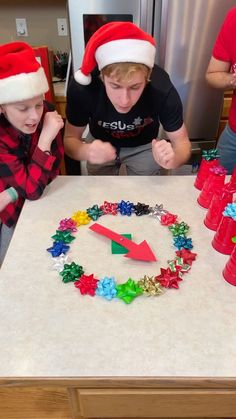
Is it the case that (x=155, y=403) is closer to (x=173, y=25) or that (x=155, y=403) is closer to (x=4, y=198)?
(x=4, y=198)

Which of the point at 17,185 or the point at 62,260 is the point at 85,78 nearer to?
the point at 17,185

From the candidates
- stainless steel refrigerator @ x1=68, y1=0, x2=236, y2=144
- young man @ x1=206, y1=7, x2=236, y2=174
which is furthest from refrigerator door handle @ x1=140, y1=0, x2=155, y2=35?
young man @ x1=206, y1=7, x2=236, y2=174

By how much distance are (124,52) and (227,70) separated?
2.09 feet

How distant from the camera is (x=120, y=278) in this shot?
80cm

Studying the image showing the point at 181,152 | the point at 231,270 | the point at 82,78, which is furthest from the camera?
the point at 181,152

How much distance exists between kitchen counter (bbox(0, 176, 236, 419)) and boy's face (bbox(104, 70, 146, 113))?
449mm

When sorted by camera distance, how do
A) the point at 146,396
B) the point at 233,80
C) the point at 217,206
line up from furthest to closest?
the point at 233,80 → the point at 217,206 → the point at 146,396

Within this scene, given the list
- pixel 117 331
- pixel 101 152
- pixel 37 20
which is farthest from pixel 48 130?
pixel 37 20

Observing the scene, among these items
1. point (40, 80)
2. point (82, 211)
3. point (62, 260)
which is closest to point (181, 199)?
point (82, 211)

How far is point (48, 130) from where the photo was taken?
1.10 meters

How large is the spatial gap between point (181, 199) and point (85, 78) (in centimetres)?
53

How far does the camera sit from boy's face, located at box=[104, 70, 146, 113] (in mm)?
1053

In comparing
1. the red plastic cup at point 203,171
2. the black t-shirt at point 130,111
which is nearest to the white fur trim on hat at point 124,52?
the black t-shirt at point 130,111

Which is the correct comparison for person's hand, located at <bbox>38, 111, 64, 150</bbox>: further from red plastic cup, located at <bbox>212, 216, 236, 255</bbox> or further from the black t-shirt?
red plastic cup, located at <bbox>212, 216, 236, 255</bbox>
